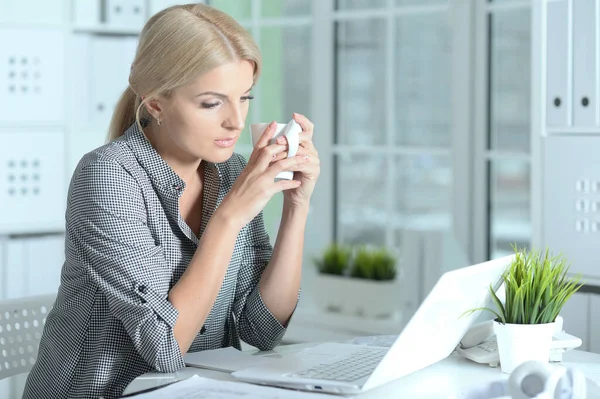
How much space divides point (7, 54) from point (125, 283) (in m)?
1.90

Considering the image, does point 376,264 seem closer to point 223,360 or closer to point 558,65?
point 558,65

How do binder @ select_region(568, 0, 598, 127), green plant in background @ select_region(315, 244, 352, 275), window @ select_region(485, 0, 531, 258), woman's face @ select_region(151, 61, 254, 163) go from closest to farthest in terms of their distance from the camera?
woman's face @ select_region(151, 61, 254, 163) < binder @ select_region(568, 0, 598, 127) < window @ select_region(485, 0, 531, 258) < green plant in background @ select_region(315, 244, 352, 275)

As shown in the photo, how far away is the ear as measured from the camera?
67.9 inches

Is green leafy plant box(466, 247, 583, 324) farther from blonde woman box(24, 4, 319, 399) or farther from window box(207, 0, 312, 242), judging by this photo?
window box(207, 0, 312, 242)

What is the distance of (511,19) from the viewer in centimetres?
329

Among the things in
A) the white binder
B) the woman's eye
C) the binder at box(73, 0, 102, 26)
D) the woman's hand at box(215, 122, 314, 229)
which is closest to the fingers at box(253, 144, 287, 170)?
the woman's hand at box(215, 122, 314, 229)

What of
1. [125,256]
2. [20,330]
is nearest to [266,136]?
[125,256]

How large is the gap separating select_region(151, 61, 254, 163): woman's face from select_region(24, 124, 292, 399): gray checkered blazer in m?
0.09

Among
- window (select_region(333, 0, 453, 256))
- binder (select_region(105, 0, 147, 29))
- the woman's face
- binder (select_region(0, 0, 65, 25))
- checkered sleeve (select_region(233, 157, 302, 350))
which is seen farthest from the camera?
window (select_region(333, 0, 453, 256))

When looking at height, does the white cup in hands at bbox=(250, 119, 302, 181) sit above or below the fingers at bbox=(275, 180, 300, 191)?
above

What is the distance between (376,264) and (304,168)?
1.97 m

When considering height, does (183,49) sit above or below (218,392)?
above

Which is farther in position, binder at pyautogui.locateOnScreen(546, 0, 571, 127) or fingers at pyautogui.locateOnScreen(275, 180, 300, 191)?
binder at pyautogui.locateOnScreen(546, 0, 571, 127)

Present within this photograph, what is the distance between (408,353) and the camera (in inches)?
54.0
